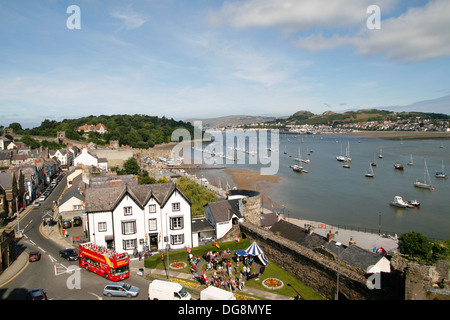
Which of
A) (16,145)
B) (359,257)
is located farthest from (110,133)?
(359,257)

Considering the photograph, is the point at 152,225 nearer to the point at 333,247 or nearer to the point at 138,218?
the point at 138,218

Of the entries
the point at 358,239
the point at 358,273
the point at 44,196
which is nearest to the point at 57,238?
the point at 44,196

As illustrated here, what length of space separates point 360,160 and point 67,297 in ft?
370

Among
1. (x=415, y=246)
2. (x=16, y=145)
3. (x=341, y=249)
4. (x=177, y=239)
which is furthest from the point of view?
(x=16, y=145)

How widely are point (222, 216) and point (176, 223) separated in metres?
4.65

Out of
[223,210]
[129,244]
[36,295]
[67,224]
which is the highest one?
[223,210]

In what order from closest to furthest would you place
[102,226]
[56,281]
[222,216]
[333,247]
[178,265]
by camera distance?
[56,281] → [178,265] → [333,247] → [102,226] → [222,216]

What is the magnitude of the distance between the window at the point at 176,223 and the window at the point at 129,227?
130 inches

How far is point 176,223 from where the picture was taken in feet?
94.7

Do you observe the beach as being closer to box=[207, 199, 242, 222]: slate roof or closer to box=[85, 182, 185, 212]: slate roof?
box=[207, 199, 242, 222]: slate roof

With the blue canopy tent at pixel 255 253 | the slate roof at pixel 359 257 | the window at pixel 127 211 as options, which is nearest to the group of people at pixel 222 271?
the blue canopy tent at pixel 255 253

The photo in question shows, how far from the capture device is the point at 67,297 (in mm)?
18891

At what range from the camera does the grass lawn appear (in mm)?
21641

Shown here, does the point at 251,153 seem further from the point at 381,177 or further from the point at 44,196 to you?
the point at 44,196
